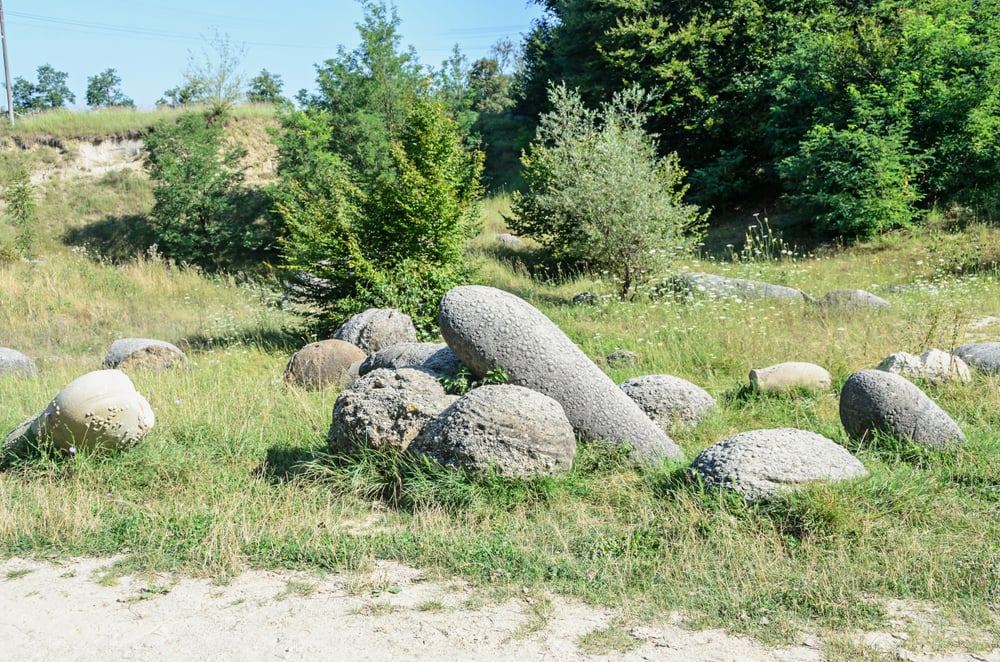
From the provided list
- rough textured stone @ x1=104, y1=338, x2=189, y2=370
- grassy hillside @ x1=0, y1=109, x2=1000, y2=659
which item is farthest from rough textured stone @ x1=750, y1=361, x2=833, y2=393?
rough textured stone @ x1=104, y1=338, x2=189, y2=370

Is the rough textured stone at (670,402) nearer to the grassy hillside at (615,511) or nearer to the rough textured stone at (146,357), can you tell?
the grassy hillside at (615,511)

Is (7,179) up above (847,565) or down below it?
above

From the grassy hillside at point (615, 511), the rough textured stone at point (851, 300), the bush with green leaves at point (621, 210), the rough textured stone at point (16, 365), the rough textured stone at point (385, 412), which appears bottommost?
the grassy hillside at point (615, 511)

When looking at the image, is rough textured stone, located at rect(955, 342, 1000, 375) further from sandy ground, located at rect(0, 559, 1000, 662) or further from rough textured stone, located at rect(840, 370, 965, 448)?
sandy ground, located at rect(0, 559, 1000, 662)

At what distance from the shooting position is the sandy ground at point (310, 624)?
3312 mm

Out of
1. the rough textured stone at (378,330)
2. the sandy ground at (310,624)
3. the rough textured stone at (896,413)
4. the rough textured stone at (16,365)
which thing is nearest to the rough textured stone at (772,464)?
the rough textured stone at (896,413)

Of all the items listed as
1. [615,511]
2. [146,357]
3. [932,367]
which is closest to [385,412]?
[615,511]

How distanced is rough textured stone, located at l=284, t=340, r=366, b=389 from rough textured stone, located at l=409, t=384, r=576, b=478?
10.8 ft

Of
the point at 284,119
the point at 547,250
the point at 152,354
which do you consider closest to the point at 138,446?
the point at 152,354

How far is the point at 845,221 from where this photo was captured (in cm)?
1620

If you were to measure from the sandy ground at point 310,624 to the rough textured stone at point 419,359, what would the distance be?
228 centimetres

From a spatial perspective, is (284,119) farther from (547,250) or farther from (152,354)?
(152,354)

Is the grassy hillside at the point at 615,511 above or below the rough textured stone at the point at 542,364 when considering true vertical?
below

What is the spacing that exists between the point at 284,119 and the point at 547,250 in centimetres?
876
